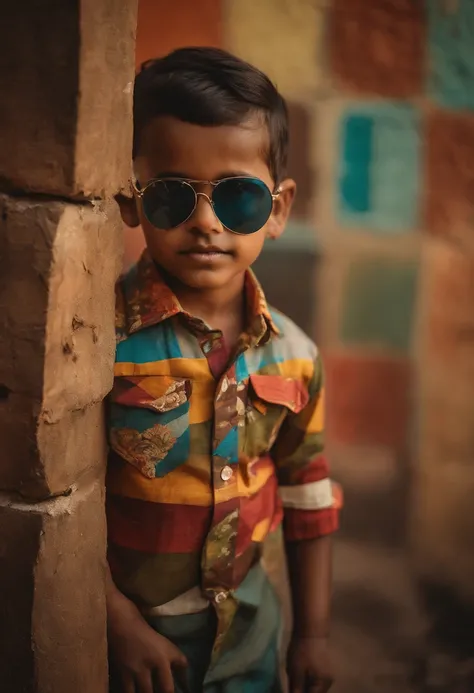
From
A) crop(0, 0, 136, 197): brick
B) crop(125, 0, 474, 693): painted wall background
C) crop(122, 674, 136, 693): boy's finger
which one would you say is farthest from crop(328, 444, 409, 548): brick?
crop(0, 0, 136, 197): brick

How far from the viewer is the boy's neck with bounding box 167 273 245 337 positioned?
1329 mm

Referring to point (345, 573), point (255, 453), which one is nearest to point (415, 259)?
point (345, 573)

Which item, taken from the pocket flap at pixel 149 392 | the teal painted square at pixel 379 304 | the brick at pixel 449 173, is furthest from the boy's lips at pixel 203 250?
the brick at pixel 449 173

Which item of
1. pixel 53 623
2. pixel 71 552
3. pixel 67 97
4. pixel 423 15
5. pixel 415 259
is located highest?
pixel 423 15

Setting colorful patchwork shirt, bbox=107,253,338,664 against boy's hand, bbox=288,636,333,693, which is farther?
boy's hand, bbox=288,636,333,693

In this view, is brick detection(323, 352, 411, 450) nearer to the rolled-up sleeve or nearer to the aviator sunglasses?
the rolled-up sleeve

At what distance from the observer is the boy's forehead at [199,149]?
3.92ft

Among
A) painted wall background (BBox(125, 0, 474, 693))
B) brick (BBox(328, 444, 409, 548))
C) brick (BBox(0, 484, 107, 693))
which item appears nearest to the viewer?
brick (BBox(0, 484, 107, 693))

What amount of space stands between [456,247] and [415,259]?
14 cm

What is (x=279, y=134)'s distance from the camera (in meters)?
1.32

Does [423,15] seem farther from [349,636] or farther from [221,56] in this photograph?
[349,636]

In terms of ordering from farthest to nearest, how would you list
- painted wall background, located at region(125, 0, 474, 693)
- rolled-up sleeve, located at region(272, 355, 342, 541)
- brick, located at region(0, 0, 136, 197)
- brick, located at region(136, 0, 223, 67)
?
1. painted wall background, located at region(125, 0, 474, 693)
2. brick, located at region(136, 0, 223, 67)
3. rolled-up sleeve, located at region(272, 355, 342, 541)
4. brick, located at region(0, 0, 136, 197)

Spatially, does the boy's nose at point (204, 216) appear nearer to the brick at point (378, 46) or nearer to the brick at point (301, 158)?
the brick at point (301, 158)

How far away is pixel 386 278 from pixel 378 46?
744 mm
